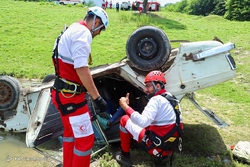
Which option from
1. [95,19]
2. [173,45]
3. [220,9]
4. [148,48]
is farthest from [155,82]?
[220,9]

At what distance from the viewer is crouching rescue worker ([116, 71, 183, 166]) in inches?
124

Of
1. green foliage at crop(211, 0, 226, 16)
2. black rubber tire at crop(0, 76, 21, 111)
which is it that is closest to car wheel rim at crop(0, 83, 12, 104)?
black rubber tire at crop(0, 76, 21, 111)

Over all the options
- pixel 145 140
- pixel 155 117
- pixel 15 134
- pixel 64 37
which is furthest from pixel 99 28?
pixel 15 134

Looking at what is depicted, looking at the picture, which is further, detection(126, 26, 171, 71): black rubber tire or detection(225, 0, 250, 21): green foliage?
detection(225, 0, 250, 21): green foliage

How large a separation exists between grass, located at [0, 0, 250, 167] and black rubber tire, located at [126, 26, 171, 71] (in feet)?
3.99

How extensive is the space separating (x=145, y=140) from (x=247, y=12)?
101ft

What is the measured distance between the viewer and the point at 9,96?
4387mm

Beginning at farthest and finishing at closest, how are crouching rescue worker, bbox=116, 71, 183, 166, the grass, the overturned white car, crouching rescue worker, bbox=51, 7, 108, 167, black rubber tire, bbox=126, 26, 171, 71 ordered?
1. the grass
2. black rubber tire, bbox=126, 26, 171, 71
3. the overturned white car
4. crouching rescue worker, bbox=116, 71, 183, 166
5. crouching rescue worker, bbox=51, 7, 108, 167

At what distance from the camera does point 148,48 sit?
4.00 meters

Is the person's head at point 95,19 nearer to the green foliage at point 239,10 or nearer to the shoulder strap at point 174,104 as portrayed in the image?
the shoulder strap at point 174,104

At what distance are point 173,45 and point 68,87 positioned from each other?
8093 millimetres

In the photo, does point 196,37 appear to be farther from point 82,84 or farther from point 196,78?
point 82,84

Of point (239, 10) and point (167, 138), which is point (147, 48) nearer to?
point (167, 138)

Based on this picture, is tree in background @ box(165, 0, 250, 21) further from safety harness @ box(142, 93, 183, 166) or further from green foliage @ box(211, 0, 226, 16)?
safety harness @ box(142, 93, 183, 166)
